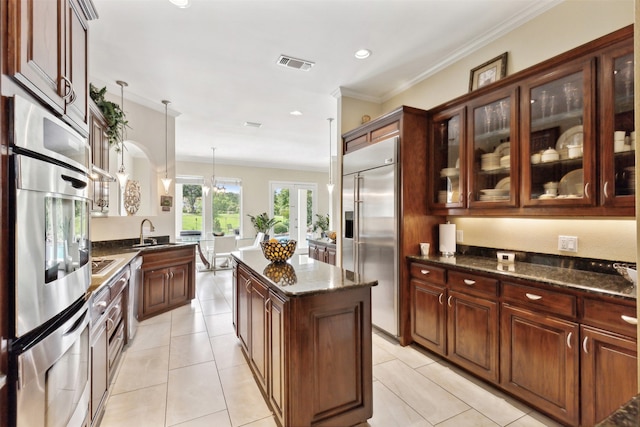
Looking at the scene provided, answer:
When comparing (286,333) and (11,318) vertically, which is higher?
(11,318)

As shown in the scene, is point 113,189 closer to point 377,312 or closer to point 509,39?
point 377,312

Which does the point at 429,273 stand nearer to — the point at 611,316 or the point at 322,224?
the point at 611,316

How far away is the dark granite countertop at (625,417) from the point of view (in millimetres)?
554

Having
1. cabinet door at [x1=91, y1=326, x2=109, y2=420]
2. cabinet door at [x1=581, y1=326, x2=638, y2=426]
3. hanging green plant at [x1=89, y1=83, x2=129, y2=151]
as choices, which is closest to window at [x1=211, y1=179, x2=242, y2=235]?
hanging green plant at [x1=89, y1=83, x2=129, y2=151]

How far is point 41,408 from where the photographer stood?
1.07 meters

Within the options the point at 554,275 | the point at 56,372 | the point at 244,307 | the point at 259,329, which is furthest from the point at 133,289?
the point at 554,275

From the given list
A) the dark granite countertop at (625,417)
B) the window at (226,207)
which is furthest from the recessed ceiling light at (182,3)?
the window at (226,207)

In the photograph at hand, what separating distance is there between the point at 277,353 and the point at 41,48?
72.0 inches

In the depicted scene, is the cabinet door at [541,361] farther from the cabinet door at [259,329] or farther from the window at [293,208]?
the window at [293,208]

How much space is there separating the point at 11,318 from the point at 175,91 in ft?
11.7


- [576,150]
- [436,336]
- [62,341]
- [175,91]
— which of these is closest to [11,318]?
[62,341]

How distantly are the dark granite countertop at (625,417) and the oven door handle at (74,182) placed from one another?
181 centimetres

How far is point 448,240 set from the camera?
2.94 m

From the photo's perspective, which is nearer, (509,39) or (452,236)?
(509,39)
